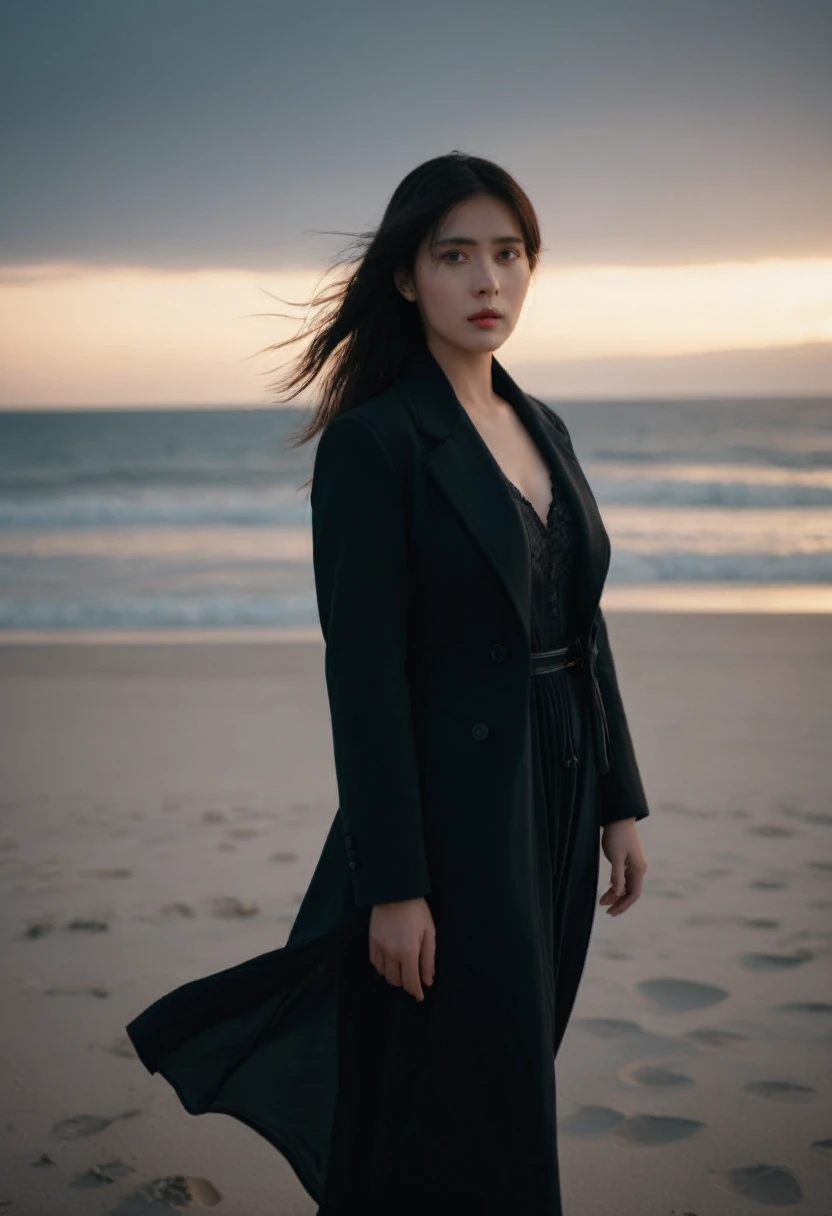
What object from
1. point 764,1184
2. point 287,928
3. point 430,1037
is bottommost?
point 764,1184

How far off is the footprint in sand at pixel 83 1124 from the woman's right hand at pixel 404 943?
1388 millimetres

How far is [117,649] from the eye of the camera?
26.5 ft

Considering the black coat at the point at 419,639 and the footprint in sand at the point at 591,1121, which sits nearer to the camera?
the black coat at the point at 419,639

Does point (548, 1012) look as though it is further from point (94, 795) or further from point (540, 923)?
point (94, 795)

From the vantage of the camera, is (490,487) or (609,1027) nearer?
(490,487)

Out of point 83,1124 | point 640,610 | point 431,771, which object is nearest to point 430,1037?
point 431,771

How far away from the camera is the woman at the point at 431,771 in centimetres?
165

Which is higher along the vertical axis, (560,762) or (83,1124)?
(560,762)

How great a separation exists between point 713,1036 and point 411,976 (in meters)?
1.72

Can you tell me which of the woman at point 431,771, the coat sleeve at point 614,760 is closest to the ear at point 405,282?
the woman at point 431,771

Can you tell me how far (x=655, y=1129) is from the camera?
2699mm

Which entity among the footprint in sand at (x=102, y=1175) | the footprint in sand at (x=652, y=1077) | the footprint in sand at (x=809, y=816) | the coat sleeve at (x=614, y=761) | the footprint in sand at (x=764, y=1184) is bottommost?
the footprint in sand at (x=764, y=1184)

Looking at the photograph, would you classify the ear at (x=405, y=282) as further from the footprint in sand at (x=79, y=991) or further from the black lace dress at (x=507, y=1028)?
the footprint in sand at (x=79, y=991)

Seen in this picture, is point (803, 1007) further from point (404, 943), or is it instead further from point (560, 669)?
point (404, 943)
